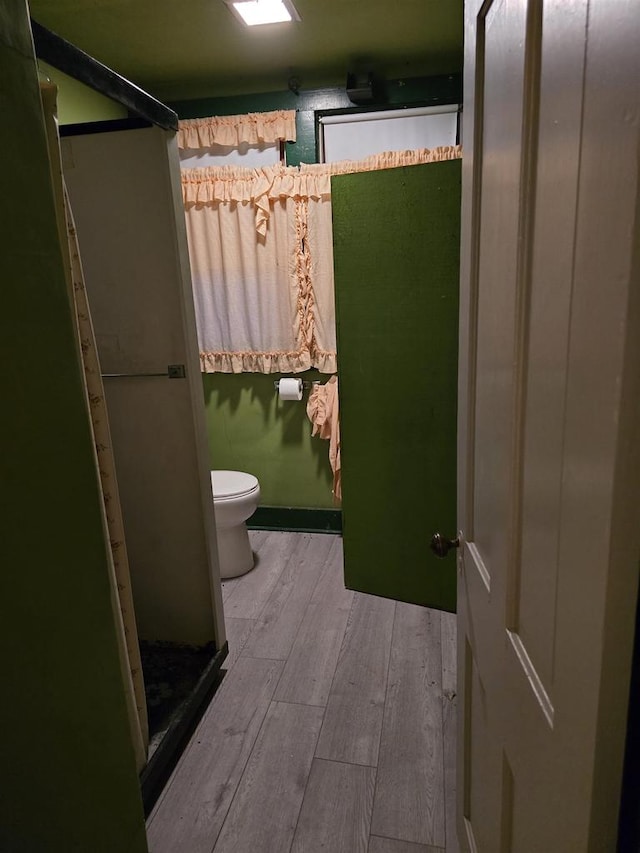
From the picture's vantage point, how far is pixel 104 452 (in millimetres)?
1521

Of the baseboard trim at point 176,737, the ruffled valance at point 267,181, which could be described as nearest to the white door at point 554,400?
the baseboard trim at point 176,737

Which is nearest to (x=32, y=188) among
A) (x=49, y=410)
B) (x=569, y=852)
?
(x=49, y=410)

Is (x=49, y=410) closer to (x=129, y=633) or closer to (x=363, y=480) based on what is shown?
(x=129, y=633)

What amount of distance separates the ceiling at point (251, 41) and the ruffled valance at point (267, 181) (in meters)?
0.44

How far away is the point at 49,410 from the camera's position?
879 millimetres

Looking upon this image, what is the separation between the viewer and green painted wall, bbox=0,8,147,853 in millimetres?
788

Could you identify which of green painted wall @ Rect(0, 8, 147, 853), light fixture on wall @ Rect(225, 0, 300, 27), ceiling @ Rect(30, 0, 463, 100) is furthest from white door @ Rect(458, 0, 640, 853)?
ceiling @ Rect(30, 0, 463, 100)

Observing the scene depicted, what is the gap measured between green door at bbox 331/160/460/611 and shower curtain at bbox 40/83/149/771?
49.3 inches

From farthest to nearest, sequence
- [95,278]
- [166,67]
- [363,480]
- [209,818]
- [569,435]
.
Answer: [166,67], [363,480], [95,278], [209,818], [569,435]

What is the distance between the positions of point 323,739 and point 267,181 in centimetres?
270

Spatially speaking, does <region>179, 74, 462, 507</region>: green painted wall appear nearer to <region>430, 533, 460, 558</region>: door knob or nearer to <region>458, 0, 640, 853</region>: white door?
<region>430, 533, 460, 558</region>: door knob

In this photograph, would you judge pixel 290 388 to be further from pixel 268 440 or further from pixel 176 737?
pixel 176 737

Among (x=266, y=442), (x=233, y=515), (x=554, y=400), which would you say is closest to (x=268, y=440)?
(x=266, y=442)

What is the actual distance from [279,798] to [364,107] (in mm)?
3155
